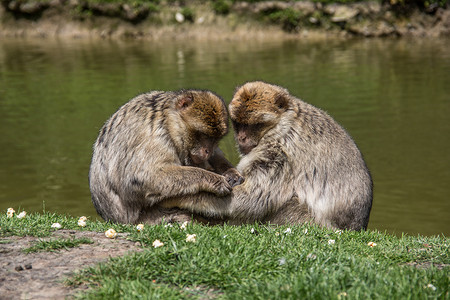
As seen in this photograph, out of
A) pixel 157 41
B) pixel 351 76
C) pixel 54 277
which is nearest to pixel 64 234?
pixel 54 277

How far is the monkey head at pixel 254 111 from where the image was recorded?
5.81 m

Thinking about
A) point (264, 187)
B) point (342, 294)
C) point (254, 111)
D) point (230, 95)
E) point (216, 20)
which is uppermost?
point (254, 111)

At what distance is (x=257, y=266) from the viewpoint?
4164mm

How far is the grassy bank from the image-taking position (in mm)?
3713

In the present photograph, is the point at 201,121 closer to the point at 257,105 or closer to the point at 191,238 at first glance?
the point at 257,105

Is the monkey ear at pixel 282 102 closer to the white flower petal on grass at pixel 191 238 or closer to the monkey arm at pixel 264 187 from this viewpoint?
the monkey arm at pixel 264 187

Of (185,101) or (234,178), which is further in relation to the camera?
(234,178)

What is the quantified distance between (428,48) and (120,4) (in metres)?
11.9

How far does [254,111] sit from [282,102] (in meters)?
0.27

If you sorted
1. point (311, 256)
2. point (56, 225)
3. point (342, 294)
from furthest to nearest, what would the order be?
point (56, 225) < point (311, 256) < point (342, 294)

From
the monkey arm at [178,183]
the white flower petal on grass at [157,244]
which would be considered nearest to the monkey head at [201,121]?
the monkey arm at [178,183]

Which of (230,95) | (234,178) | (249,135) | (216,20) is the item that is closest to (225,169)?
(234,178)

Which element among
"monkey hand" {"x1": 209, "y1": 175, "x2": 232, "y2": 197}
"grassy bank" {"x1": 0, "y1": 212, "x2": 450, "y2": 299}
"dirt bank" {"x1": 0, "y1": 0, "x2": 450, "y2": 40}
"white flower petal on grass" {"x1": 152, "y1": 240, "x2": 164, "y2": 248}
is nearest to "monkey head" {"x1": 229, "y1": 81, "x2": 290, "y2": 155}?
"monkey hand" {"x1": 209, "y1": 175, "x2": 232, "y2": 197}

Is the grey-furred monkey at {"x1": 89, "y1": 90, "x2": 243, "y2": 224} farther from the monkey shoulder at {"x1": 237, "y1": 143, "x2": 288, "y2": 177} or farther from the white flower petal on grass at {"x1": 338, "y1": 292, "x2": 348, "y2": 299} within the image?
the white flower petal on grass at {"x1": 338, "y1": 292, "x2": 348, "y2": 299}
